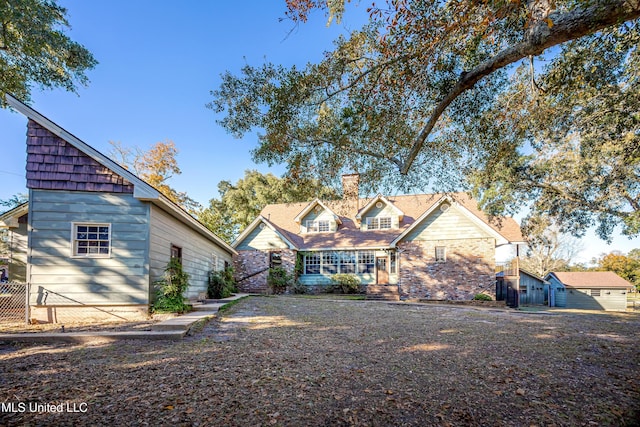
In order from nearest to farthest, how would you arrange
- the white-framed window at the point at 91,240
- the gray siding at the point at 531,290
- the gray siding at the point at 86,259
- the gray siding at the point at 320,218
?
1. the gray siding at the point at 86,259
2. the white-framed window at the point at 91,240
3. the gray siding at the point at 320,218
4. the gray siding at the point at 531,290

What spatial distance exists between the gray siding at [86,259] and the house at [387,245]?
28.2 feet

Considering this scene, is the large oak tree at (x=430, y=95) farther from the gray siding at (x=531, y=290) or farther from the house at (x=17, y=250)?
the gray siding at (x=531, y=290)

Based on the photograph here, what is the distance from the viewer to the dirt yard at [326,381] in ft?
10.0

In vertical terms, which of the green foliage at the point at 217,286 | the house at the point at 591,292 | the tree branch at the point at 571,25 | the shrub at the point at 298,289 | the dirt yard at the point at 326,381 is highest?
the tree branch at the point at 571,25

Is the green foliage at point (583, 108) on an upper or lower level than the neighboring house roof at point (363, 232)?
upper

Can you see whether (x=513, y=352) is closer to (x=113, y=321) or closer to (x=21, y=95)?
(x=113, y=321)

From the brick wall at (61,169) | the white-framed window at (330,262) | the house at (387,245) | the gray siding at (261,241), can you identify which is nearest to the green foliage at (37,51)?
the brick wall at (61,169)

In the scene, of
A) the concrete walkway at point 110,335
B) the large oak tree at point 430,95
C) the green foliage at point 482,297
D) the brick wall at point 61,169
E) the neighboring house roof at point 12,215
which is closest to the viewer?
the large oak tree at point 430,95

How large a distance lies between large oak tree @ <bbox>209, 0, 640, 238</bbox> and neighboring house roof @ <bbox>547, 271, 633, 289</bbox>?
78.3ft

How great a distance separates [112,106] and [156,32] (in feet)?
16.7

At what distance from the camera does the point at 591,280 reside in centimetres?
2625

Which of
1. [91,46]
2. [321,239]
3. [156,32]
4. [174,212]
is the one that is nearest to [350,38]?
[156,32]

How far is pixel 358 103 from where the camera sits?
6164 mm

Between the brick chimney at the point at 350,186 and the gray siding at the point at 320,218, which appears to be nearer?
the brick chimney at the point at 350,186
